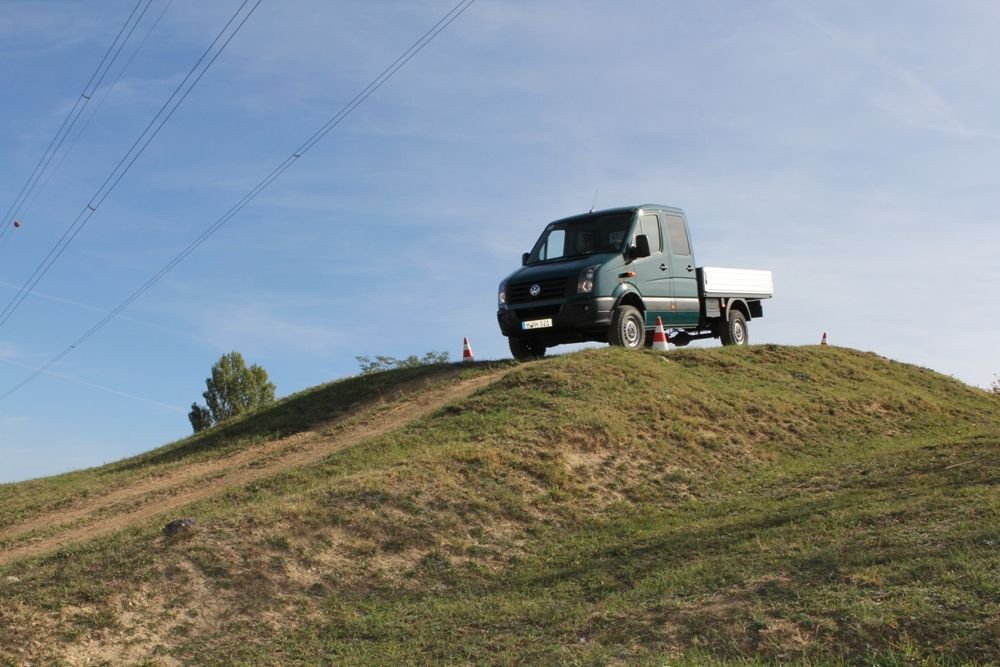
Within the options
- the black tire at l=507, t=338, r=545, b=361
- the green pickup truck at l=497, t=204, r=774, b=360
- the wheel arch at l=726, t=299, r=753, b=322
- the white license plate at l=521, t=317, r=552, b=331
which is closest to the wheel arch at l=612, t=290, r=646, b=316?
the green pickup truck at l=497, t=204, r=774, b=360

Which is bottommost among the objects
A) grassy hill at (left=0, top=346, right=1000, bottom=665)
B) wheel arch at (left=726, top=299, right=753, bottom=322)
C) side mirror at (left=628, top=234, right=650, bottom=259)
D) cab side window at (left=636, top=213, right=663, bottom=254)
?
grassy hill at (left=0, top=346, right=1000, bottom=665)

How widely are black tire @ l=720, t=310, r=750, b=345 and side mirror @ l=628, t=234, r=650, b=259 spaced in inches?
193

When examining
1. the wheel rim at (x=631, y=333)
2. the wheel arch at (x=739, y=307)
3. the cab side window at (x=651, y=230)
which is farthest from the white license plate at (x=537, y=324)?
the wheel arch at (x=739, y=307)

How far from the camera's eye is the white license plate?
18.1 meters

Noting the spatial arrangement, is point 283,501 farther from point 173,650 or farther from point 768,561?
point 768,561

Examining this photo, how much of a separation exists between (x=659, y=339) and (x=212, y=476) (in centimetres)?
918

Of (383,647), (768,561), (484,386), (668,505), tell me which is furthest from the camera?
(484,386)

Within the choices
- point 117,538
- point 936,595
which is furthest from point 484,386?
point 936,595

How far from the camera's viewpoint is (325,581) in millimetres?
10023

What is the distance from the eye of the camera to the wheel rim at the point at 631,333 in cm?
1864

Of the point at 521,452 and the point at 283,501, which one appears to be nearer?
the point at 283,501

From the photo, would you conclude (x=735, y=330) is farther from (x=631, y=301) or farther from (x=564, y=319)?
(x=564, y=319)

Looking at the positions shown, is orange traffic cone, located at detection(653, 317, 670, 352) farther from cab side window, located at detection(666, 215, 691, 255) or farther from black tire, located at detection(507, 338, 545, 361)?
black tire, located at detection(507, 338, 545, 361)

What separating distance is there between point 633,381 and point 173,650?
1006cm
